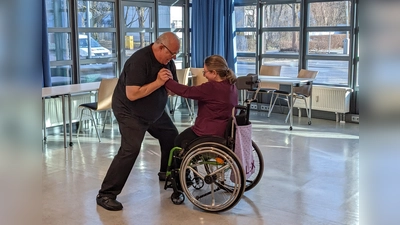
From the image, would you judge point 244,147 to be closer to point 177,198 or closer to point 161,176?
point 177,198

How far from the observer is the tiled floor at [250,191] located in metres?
3.25

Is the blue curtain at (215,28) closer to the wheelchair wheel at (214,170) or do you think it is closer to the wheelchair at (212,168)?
the wheelchair at (212,168)

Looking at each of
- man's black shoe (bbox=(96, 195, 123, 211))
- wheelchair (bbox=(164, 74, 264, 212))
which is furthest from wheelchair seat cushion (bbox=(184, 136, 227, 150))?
man's black shoe (bbox=(96, 195, 123, 211))

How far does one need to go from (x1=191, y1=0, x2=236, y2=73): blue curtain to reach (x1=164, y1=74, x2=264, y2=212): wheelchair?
4.66 meters

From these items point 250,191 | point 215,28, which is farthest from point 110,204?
point 215,28

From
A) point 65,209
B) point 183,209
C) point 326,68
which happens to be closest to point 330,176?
point 183,209

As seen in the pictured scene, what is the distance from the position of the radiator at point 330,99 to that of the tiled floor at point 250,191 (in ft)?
2.80

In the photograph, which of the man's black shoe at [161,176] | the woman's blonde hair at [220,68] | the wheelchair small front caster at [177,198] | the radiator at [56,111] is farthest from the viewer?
the radiator at [56,111]

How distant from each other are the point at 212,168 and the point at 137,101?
0.76 meters

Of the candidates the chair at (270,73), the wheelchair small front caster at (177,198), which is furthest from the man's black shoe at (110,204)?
the chair at (270,73)

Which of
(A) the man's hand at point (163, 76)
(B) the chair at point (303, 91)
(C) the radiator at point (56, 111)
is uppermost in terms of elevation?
(A) the man's hand at point (163, 76)

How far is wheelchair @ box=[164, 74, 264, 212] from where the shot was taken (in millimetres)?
A: 3117

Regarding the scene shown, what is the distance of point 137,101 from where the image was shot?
3312 mm

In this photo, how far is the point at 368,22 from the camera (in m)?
0.58
